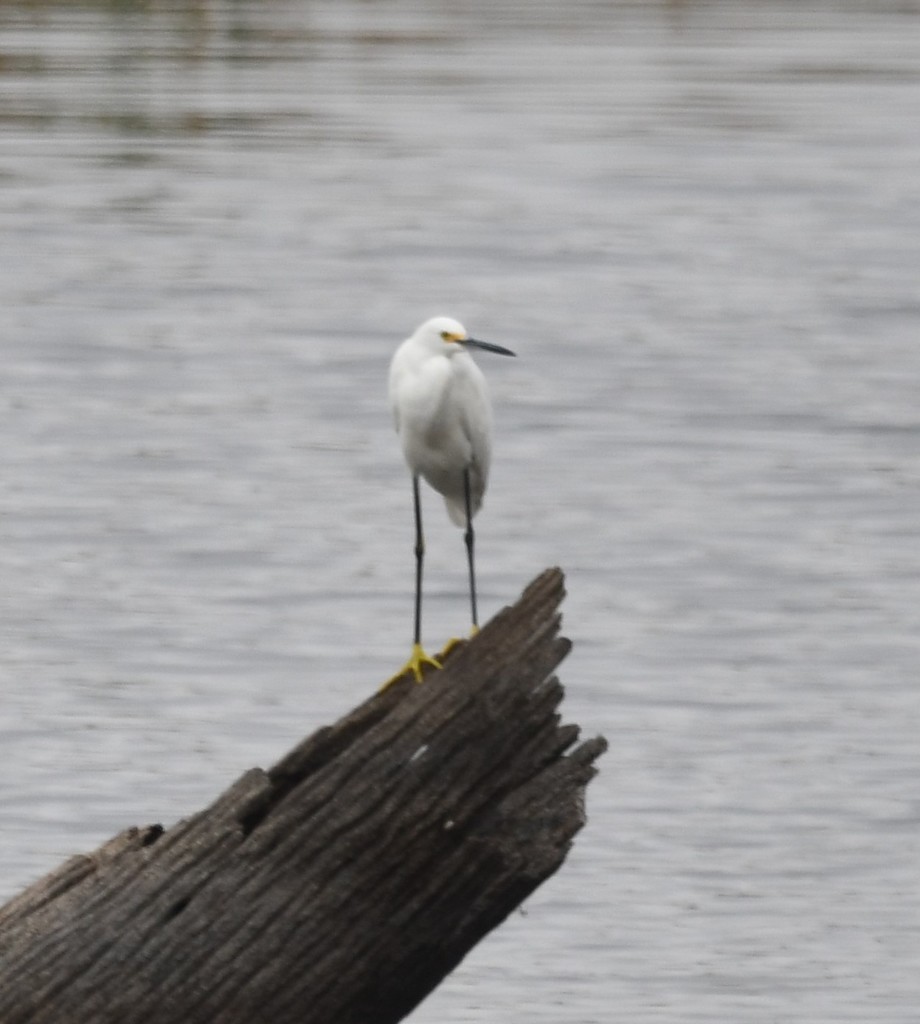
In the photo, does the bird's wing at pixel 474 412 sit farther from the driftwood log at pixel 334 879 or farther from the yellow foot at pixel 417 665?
the driftwood log at pixel 334 879

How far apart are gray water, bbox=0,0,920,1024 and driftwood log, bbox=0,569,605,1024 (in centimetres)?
321

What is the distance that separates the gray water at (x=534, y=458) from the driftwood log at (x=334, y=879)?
3.21m

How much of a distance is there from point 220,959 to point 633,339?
1667 cm

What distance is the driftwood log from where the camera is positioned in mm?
6113

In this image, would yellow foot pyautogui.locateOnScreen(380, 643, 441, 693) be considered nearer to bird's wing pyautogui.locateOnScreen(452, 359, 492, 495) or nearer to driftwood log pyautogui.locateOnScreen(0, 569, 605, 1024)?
bird's wing pyautogui.locateOnScreen(452, 359, 492, 495)

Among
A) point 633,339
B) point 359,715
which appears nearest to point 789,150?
point 633,339

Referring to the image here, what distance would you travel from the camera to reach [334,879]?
6191 millimetres

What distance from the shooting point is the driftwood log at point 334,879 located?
6.11m

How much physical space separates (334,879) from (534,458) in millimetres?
12298

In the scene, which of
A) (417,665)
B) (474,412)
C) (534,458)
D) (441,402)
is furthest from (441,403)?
(534,458)

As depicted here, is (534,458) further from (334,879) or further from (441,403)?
(334,879)

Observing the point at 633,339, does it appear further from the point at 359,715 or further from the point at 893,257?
the point at 359,715

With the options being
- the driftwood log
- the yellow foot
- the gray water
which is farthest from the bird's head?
the gray water

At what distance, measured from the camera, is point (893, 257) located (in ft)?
85.8
